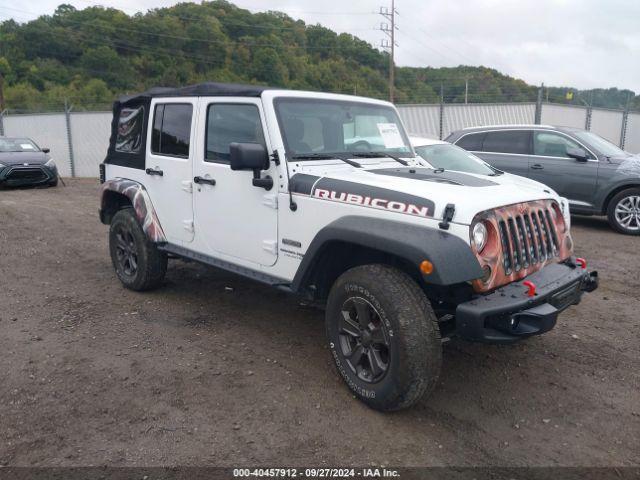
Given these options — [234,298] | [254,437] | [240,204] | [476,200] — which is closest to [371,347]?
[254,437]

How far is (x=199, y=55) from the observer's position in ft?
165

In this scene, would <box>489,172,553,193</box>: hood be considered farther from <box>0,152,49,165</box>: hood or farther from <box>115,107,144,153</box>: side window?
<box>0,152,49,165</box>: hood

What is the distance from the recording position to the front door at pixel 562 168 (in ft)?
28.9

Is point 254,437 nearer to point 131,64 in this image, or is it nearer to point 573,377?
point 573,377

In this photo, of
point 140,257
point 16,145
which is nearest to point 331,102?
point 140,257

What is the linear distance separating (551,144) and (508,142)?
768mm

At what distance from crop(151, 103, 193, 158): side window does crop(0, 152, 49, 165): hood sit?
1043 cm

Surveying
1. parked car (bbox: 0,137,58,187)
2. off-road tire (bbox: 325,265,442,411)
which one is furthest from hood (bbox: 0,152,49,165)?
off-road tire (bbox: 325,265,442,411)

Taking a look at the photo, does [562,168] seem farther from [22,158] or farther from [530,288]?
[22,158]

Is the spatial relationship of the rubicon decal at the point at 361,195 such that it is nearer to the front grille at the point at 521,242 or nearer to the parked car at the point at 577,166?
the front grille at the point at 521,242

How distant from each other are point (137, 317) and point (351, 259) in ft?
7.56

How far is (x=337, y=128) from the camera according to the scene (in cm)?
434

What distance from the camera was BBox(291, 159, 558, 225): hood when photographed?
3174 millimetres

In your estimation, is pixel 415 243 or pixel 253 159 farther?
pixel 253 159
